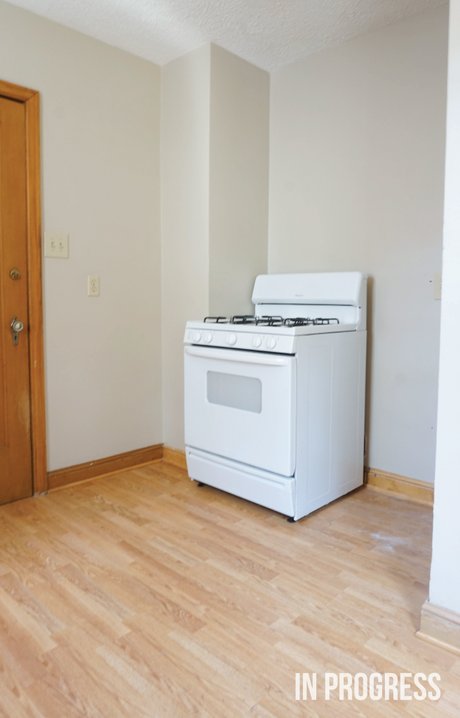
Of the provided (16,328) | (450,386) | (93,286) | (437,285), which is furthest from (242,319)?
(450,386)

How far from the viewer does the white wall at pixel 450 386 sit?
127 cm

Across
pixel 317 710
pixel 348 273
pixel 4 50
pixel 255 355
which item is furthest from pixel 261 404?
pixel 4 50

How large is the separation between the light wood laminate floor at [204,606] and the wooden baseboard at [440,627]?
30 mm

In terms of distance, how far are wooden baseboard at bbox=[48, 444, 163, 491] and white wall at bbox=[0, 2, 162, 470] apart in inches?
1.6

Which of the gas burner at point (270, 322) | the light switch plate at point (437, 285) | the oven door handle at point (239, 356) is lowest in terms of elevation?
the oven door handle at point (239, 356)

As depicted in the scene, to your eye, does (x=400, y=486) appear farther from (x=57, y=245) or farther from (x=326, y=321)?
(x=57, y=245)

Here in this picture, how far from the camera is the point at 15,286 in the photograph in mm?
2252

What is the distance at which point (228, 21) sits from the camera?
227 centimetres

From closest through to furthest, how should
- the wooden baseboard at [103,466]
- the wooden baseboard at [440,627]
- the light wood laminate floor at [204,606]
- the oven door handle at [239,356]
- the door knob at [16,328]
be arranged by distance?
1. the light wood laminate floor at [204,606]
2. the wooden baseboard at [440,627]
3. the oven door handle at [239,356]
4. the door knob at [16,328]
5. the wooden baseboard at [103,466]

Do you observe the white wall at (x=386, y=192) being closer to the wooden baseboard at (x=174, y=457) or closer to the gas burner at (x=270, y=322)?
the gas burner at (x=270, y=322)

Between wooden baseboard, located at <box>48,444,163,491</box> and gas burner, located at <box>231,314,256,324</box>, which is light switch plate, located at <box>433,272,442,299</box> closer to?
gas burner, located at <box>231,314,256,324</box>

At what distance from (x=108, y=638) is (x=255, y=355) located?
1128 mm

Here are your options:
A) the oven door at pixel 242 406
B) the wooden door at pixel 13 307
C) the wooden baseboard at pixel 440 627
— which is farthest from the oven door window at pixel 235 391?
the wooden baseboard at pixel 440 627

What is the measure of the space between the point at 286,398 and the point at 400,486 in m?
0.84
